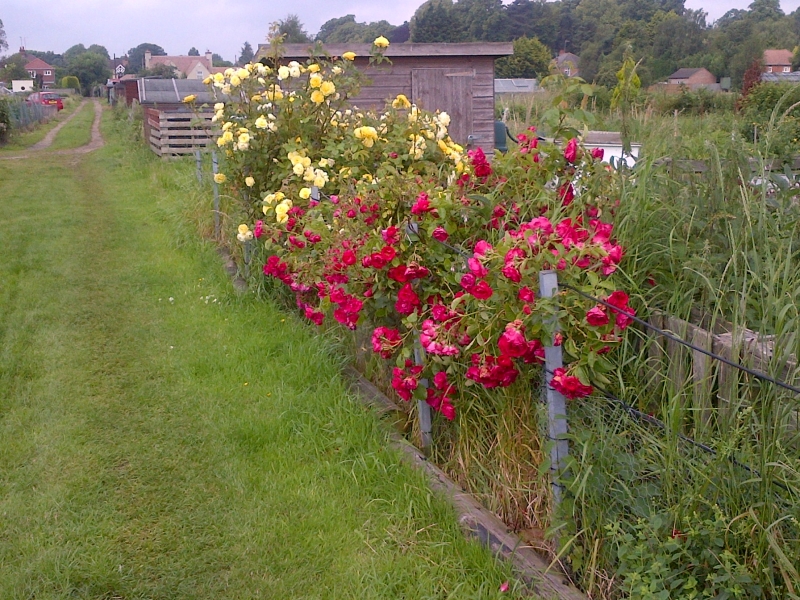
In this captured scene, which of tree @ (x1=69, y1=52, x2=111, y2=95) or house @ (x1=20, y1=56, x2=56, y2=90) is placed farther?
house @ (x1=20, y1=56, x2=56, y2=90)

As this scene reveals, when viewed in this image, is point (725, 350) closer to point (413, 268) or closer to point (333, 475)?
point (413, 268)

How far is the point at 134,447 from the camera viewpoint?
13.5ft

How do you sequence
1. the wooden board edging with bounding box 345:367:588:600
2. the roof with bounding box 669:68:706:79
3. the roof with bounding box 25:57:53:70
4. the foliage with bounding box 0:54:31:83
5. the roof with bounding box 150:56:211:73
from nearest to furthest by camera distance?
the wooden board edging with bounding box 345:367:588:600 → the roof with bounding box 669:68:706:79 → the foliage with bounding box 0:54:31:83 → the roof with bounding box 150:56:211:73 → the roof with bounding box 25:57:53:70

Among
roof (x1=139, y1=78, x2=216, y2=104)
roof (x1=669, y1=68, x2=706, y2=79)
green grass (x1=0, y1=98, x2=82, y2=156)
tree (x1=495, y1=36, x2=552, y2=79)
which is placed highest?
tree (x1=495, y1=36, x2=552, y2=79)

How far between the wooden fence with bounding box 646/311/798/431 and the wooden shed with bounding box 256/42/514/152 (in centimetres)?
1053

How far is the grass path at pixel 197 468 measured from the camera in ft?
9.98

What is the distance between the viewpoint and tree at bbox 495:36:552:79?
39.4 meters

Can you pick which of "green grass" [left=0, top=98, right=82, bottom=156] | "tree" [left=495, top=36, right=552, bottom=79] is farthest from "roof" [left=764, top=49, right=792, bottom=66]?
"green grass" [left=0, top=98, right=82, bottom=156]

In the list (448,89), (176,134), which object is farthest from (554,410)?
(176,134)

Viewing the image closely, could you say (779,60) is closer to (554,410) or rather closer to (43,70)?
(554,410)

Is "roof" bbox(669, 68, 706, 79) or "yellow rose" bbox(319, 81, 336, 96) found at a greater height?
"roof" bbox(669, 68, 706, 79)

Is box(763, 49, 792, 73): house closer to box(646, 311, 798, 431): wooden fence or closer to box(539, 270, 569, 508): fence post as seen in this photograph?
box(646, 311, 798, 431): wooden fence

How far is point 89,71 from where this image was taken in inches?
4614

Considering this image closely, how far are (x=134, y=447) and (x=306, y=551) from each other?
1.41 m
